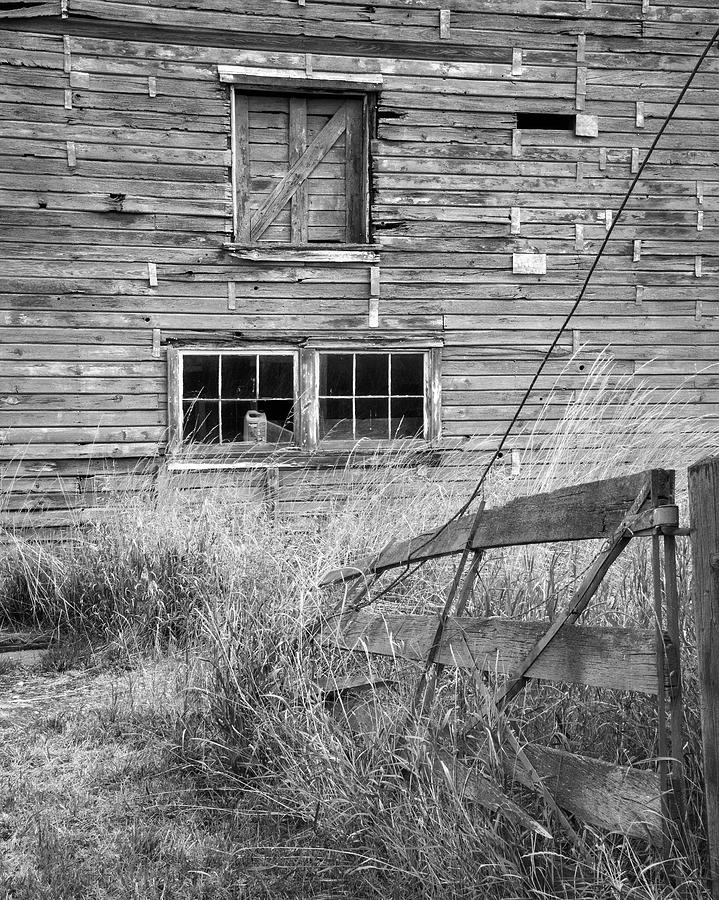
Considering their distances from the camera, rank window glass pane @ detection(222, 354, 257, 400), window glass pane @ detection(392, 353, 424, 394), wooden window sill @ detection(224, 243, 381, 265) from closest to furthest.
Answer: wooden window sill @ detection(224, 243, 381, 265), window glass pane @ detection(222, 354, 257, 400), window glass pane @ detection(392, 353, 424, 394)

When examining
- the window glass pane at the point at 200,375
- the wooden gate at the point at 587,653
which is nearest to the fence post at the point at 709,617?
the wooden gate at the point at 587,653

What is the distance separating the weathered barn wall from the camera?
8594 mm

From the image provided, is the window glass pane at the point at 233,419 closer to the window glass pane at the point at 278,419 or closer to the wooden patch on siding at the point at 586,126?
the window glass pane at the point at 278,419

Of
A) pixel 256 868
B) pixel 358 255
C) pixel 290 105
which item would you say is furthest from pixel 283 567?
pixel 290 105

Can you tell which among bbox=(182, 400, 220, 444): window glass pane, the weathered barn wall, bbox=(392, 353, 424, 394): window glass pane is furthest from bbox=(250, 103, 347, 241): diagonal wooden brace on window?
bbox=(392, 353, 424, 394): window glass pane

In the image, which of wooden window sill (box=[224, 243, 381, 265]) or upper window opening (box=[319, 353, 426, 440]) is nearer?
wooden window sill (box=[224, 243, 381, 265])

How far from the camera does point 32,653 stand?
6012 mm

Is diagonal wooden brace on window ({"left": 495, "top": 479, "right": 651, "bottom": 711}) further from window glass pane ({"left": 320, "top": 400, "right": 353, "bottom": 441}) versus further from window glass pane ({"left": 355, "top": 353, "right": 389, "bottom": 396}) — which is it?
window glass pane ({"left": 355, "top": 353, "right": 389, "bottom": 396})

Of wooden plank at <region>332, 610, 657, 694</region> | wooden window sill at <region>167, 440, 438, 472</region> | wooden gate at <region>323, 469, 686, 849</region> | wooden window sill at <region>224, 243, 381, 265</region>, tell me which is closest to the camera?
wooden gate at <region>323, 469, 686, 849</region>

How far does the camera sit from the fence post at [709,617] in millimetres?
2076

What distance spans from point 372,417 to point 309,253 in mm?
1715

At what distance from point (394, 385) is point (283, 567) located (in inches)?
168

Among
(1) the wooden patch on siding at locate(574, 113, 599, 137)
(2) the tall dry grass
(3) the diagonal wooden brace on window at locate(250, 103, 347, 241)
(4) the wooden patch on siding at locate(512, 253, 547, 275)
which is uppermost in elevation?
(1) the wooden patch on siding at locate(574, 113, 599, 137)

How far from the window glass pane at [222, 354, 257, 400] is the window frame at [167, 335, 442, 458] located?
0.31 ft
